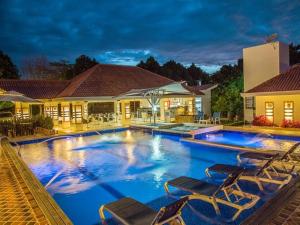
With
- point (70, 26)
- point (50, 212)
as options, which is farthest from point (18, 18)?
point (50, 212)

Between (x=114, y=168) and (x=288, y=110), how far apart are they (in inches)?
519

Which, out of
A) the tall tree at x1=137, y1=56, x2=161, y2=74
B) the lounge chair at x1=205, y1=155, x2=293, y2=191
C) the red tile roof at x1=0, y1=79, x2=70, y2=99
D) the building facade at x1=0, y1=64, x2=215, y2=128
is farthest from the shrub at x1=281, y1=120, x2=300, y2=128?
the tall tree at x1=137, y1=56, x2=161, y2=74

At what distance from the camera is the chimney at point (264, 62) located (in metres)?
19.2

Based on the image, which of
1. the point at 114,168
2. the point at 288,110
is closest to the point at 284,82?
the point at 288,110

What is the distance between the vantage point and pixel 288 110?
16547 millimetres

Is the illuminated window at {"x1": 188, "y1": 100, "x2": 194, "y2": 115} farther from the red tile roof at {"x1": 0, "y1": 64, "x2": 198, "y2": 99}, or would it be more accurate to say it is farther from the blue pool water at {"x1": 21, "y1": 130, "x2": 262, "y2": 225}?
the blue pool water at {"x1": 21, "y1": 130, "x2": 262, "y2": 225}

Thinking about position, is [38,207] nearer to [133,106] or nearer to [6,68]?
[133,106]

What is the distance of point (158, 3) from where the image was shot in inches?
1270

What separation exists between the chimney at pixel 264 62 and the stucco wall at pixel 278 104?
118 inches

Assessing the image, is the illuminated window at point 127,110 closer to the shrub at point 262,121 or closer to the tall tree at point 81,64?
the shrub at point 262,121

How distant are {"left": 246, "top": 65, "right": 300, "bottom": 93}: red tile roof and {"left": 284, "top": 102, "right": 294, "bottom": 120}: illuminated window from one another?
3.88ft

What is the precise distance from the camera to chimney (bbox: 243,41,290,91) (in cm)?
1917

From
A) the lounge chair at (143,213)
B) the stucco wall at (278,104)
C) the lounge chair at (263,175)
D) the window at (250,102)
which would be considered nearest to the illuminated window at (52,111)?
the window at (250,102)

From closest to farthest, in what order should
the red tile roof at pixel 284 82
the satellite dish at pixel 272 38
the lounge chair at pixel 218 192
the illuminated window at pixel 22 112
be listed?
the lounge chair at pixel 218 192, the red tile roof at pixel 284 82, the satellite dish at pixel 272 38, the illuminated window at pixel 22 112
